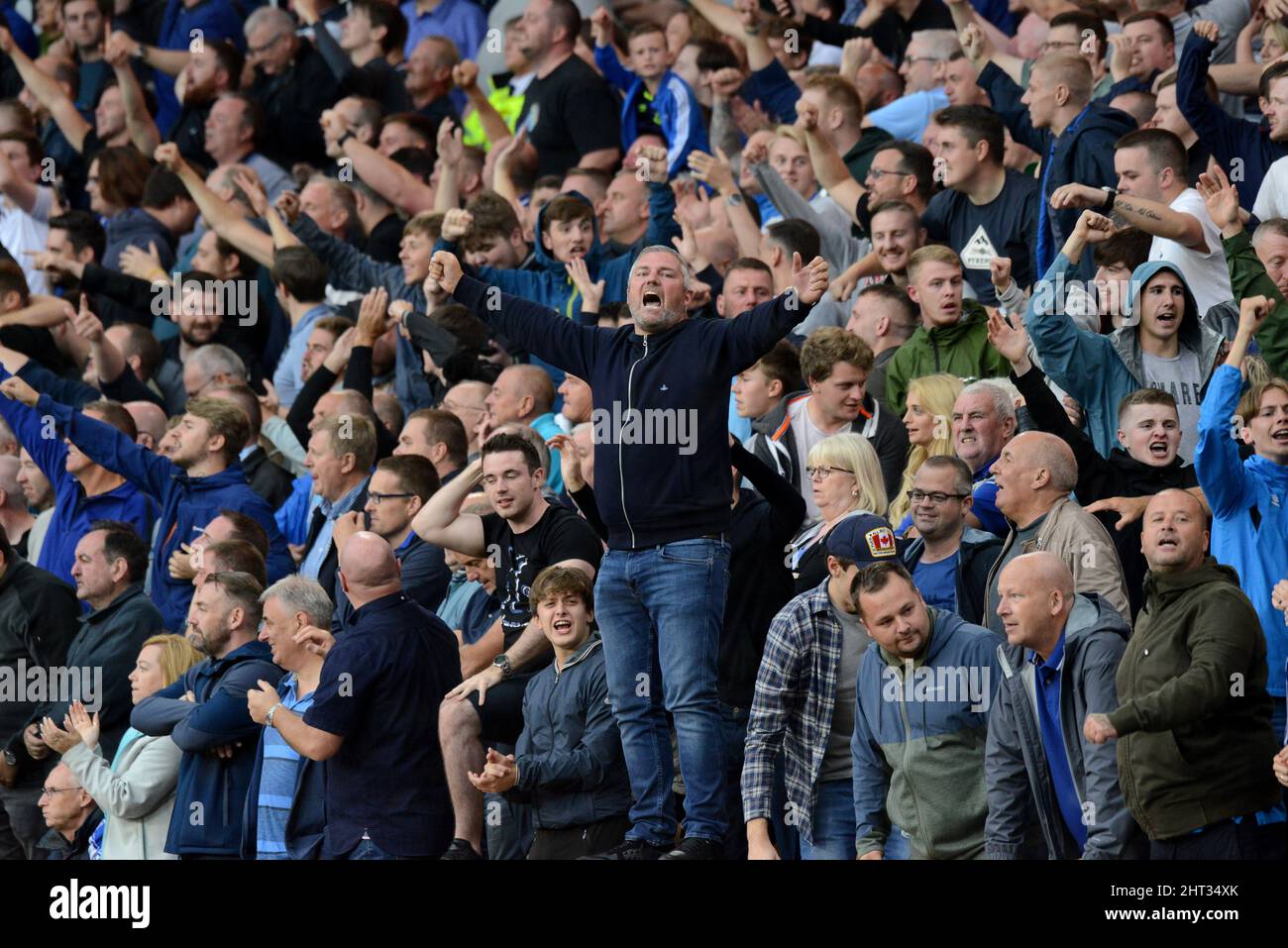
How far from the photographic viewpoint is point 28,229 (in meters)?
14.5

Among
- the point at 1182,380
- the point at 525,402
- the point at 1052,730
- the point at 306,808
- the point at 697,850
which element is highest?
the point at 525,402

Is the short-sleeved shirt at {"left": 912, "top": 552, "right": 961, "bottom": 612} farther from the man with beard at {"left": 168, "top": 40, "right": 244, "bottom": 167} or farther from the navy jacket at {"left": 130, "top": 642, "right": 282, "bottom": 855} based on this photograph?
the man with beard at {"left": 168, "top": 40, "right": 244, "bottom": 167}

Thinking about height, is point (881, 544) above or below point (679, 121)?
below

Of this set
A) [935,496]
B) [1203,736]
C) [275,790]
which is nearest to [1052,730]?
[1203,736]

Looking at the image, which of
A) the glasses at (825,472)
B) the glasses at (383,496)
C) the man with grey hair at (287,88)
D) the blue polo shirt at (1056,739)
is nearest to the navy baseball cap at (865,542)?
the glasses at (825,472)

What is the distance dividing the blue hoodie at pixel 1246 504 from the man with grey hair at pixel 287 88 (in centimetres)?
912

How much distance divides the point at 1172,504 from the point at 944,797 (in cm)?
128

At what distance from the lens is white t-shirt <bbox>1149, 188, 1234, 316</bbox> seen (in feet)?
30.5

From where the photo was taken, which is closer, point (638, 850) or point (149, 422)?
point (638, 850)

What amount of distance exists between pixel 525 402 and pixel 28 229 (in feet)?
19.2

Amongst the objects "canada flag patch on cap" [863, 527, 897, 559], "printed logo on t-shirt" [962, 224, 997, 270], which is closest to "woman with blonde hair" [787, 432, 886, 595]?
"canada flag patch on cap" [863, 527, 897, 559]

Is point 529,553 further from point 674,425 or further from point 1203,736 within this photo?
point 1203,736

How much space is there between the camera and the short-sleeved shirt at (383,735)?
8062mm

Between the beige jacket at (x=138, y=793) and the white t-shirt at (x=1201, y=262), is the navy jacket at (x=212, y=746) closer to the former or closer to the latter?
the beige jacket at (x=138, y=793)
